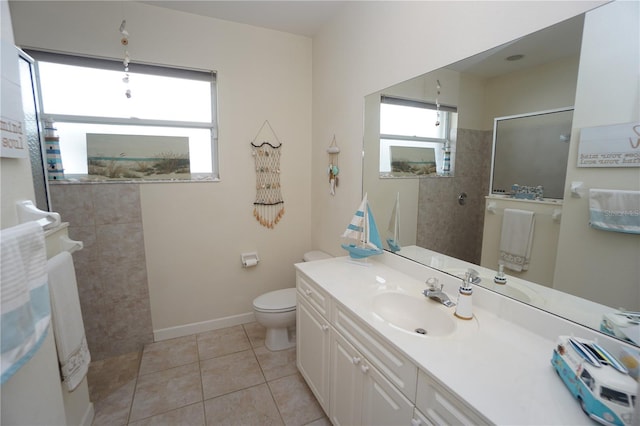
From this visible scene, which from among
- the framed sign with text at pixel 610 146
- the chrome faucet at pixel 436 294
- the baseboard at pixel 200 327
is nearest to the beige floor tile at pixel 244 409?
the baseboard at pixel 200 327

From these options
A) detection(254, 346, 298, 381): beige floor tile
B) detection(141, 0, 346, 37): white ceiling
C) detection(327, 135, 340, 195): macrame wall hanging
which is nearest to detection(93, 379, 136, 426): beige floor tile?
detection(254, 346, 298, 381): beige floor tile

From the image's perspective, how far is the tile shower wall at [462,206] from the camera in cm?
132

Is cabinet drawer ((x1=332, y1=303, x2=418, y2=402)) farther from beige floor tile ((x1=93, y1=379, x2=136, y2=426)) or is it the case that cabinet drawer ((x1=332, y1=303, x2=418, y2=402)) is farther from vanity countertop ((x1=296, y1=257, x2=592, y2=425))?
beige floor tile ((x1=93, y1=379, x2=136, y2=426))

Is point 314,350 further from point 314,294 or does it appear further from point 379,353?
point 379,353

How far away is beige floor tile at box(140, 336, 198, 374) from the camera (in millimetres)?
2166

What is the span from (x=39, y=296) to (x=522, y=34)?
6.65ft

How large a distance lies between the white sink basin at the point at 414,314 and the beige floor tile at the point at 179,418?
51.7 inches

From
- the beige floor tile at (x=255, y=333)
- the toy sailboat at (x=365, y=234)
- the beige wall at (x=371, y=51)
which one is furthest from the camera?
the beige floor tile at (x=255, y=333)

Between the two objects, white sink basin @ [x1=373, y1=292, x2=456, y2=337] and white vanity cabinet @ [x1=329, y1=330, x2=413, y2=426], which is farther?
white sink basin @ [x1=373, y1=292, x2=456, y2=337]

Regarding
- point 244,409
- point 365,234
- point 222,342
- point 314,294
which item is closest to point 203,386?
point 244,409

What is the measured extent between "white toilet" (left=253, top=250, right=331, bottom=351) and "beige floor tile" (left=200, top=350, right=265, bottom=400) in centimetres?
22

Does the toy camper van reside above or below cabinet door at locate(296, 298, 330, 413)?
above

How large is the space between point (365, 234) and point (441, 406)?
3.73ft

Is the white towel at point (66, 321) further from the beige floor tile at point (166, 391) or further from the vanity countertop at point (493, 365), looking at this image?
the vanity countertop at point (493, 365)
